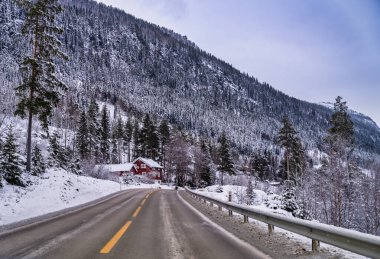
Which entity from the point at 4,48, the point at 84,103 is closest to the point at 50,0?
the point at 84,103

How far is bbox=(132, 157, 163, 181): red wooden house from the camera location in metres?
80.7

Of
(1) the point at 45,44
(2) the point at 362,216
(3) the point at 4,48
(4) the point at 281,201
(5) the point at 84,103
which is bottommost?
(2) the point at 362,216

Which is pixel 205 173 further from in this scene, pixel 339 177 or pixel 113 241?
pixel 113 241

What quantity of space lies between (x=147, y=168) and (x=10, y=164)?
2593 inches

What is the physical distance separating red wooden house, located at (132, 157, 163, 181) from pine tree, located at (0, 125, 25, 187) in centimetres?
6226

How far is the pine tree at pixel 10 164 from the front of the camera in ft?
54.7

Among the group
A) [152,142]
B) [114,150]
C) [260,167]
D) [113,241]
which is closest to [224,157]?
[152,142]

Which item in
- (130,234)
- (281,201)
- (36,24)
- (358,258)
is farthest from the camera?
(281,201)

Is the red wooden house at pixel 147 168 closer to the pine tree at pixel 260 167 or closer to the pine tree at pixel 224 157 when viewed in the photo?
the pine tree at pixel 224 157

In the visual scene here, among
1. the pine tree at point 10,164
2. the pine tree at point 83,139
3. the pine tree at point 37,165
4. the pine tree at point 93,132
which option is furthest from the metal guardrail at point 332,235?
the pine tree at point 93,132

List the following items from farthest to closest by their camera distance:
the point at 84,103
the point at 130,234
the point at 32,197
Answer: the point at 84,103
the point at 32,197
the point at 130,234

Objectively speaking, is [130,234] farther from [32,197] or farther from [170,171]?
[170,171]

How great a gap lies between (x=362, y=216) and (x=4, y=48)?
215 metres

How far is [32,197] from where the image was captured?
16.2 metres
